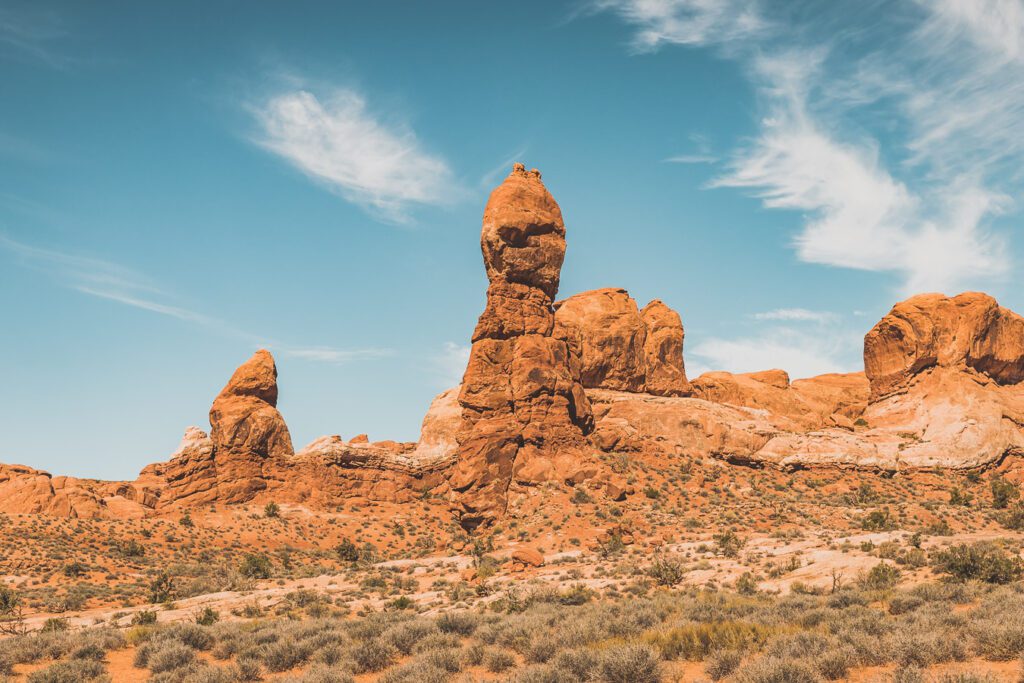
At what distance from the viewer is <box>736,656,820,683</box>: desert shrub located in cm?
1102

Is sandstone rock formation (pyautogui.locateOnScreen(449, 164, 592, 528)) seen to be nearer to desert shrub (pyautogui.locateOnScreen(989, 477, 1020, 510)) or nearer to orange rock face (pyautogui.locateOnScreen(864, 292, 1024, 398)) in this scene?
desert shrub (pyautogui.locateOnScreen(989, 477, 1020, 510))

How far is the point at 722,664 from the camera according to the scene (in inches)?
488

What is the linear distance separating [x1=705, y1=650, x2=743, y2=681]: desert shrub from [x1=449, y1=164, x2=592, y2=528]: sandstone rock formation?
104 feet

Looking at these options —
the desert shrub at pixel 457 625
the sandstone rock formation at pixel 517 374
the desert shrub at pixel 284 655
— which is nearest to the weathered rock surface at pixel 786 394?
the sandstone rock formation at pixel 517 374

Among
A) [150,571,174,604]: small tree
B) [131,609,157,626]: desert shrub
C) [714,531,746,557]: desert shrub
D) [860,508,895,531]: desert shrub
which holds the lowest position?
[150,571,174,604]: small tree

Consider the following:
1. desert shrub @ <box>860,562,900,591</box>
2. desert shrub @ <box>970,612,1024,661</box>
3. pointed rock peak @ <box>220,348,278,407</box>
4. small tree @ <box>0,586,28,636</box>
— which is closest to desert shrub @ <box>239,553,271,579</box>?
small tree @ <box>0,586,28,636</box>

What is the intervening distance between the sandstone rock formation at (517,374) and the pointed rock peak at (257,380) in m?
27.5

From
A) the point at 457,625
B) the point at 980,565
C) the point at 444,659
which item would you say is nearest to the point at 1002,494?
the point at 980,565

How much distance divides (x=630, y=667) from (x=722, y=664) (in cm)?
177

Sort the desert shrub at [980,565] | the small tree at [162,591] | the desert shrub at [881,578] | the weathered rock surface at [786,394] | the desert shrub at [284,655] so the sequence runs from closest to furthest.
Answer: the desert shrub at [284,655], the desert shrub at [980,565], the desert shrub at [881,578], the small tree at [162,591], the weathered rock surface at [786,394]

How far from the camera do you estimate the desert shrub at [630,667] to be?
12.0 metres

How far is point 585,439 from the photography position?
159 ft

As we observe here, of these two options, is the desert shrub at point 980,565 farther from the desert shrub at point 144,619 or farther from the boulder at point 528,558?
the desert shrub at point 144,619

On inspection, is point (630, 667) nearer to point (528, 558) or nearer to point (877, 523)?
point (528, 558)
